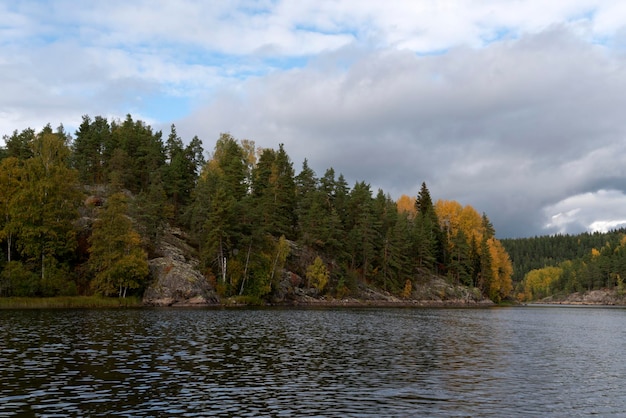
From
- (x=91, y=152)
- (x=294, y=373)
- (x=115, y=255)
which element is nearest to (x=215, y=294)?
(x=115, y=255)

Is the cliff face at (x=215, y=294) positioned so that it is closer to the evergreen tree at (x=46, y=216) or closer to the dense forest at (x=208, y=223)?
the dense forest at (x=208, y=223)

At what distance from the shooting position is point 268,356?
127 feet

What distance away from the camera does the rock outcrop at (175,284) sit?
10200 cm

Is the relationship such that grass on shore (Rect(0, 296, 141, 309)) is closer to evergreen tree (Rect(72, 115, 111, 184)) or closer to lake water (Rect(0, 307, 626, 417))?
lake water (Rect(0, 307, 626, 417))

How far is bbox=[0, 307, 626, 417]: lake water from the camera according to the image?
77.0 feet

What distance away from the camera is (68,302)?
89.5 m

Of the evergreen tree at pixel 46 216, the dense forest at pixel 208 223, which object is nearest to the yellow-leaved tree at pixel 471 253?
the dense forest at pixel 208 223

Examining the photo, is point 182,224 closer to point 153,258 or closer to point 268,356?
point 153,258

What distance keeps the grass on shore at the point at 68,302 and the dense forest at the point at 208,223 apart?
2.75 m

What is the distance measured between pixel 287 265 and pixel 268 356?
96692mm

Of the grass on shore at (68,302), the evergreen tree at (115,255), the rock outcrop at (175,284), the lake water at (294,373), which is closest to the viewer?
the lake water at (294,373)

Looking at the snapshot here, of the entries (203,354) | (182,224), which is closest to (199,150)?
(182,224)

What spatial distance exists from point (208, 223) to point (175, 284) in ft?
50.1

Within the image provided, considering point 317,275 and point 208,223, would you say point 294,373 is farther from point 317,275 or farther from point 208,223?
point 317,275
